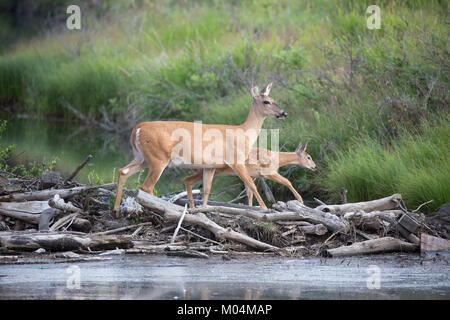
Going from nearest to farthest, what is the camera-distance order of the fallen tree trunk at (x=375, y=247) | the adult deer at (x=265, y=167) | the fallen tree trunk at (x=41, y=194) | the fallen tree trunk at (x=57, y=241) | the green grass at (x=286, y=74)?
the fallen tree trunk at (x=57, y=241) < the fallen tree trunk at (x=375, y=247) < the fallen tree trunk at (x=41, y=194) < the adult deer at (x=265, y=167) < the green grass at (x=286, y=74)

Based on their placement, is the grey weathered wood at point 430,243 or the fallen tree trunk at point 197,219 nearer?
the fallen tree trunk at point 197,219

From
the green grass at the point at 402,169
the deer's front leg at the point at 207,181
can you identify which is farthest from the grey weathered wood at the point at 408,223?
the deer's front leg at the point at 207,181

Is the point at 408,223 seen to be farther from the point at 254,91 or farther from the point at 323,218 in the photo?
the point at 254,91

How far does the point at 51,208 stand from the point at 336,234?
3.61 metres

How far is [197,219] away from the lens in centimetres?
902

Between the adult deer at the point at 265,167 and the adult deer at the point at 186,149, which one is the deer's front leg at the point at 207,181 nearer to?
the adult deer at the point at 186,149

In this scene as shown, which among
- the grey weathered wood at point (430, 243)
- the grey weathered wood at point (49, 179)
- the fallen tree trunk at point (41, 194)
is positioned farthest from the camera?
the grey weathered wood at point (49, 179)

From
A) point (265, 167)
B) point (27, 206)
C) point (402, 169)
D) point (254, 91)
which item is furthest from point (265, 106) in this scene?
point (27, 206)

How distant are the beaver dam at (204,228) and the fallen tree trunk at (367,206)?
1 centimetres

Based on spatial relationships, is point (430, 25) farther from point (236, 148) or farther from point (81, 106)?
point (81, 106)

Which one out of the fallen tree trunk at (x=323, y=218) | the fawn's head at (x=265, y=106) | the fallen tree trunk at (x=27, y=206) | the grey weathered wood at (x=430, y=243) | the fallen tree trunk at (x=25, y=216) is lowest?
the grey weathered wood at (x=430, y=243)

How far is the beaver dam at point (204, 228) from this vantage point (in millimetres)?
8711

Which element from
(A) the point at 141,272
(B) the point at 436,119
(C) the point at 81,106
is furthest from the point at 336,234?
(C) the point at 81,106

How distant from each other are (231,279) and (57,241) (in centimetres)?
223
